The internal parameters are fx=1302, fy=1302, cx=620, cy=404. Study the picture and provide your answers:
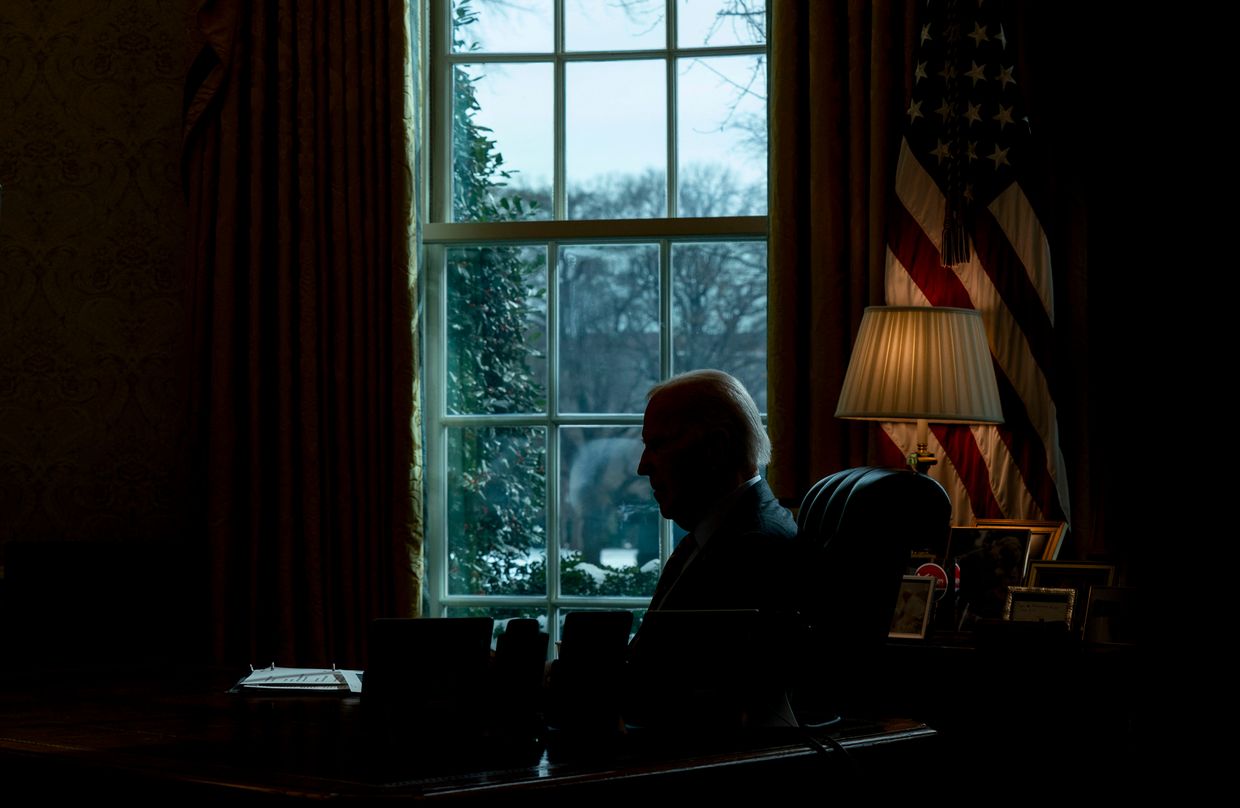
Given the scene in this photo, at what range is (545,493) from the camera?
3525 mm

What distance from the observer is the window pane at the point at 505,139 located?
3.58 m

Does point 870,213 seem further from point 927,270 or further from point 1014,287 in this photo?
point 1014,287

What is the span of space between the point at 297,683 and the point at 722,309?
6.20 feet

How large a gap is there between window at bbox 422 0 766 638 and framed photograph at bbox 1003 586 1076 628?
1.07m

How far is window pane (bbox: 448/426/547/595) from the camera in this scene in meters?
3.54

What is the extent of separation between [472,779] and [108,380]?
2.81m

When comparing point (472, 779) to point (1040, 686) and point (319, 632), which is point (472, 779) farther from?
point (319, 632)

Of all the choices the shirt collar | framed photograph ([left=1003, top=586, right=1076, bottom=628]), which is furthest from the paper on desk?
framed photograph ([left=1003, top=586, right=1076, bottom=628])

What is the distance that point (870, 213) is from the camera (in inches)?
125

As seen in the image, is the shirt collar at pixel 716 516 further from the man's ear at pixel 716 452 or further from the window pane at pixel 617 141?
the window pane at pixel 617 141

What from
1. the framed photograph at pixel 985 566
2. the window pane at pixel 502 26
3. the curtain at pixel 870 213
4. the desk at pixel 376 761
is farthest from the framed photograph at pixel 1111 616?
the window pane at pixel 502 26

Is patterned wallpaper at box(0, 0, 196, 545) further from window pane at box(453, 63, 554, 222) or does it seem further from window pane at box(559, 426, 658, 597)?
window pane at box(559, 426, 658, 597)

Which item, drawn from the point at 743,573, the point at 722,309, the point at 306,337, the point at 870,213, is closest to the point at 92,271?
the point at 306,337

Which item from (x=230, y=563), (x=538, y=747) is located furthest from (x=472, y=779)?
(x=230, y=563)
